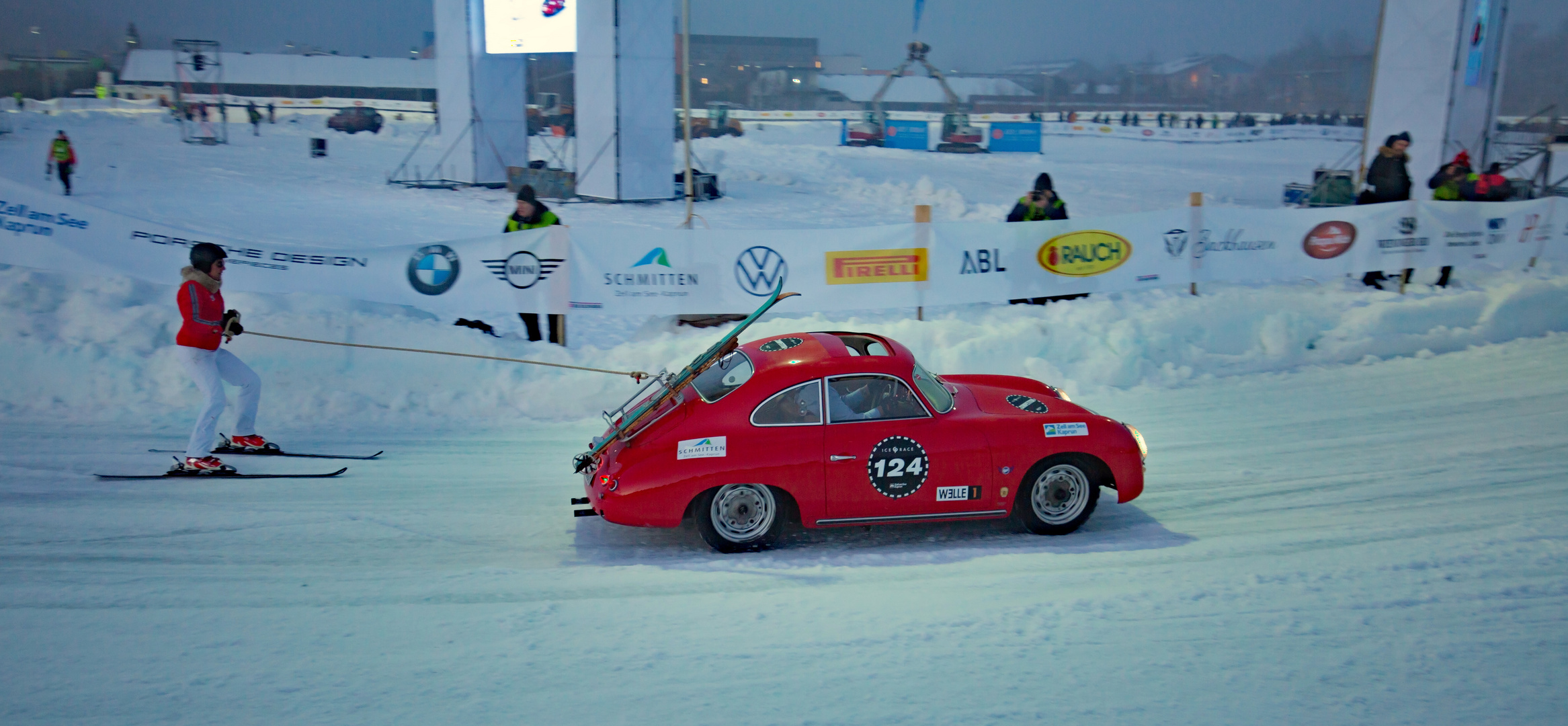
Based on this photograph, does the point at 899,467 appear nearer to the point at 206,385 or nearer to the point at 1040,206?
the point at 206,385

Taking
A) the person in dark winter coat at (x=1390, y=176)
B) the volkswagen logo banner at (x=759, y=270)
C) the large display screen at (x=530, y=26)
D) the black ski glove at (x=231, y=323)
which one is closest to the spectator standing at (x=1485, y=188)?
the person in dark winter coat at (x=1390, y=176)

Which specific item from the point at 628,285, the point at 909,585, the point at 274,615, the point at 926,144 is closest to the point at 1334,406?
the point at 909,585

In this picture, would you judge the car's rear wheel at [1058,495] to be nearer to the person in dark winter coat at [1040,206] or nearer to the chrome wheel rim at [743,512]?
the chrome wheel rim at [743,512]

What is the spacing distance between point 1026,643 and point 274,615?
4.27 metres

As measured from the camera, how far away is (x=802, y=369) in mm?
6531

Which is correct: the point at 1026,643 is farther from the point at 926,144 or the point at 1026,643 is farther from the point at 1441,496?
the point at 926,144

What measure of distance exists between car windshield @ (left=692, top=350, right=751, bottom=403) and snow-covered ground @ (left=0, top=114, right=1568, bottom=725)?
1.06 meters

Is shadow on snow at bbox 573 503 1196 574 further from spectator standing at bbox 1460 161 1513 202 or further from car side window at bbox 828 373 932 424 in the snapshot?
spectator standing at bbox 1460 161 1513 202

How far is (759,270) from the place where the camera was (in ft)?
36.1

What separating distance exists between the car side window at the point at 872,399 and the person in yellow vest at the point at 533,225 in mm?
5215

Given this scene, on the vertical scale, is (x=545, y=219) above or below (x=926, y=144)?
below

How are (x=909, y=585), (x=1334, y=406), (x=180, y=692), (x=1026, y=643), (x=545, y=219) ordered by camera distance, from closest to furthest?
1. (x=180, y=692)
2. (x=1026, y=643)
3. (x=909, y=585)
4. (x=1334, y=406)
5. (x=545, y=219)

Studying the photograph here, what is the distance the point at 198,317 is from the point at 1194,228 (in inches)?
452

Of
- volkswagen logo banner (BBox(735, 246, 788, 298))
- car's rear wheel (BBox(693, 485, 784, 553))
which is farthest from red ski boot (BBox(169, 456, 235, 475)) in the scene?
volkswagen logo banner (BBox(735, 246, 788, 298))
